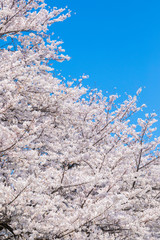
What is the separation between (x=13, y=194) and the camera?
11.3 feet

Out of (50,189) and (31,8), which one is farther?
(31,8)

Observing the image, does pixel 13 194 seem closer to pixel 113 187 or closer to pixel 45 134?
pixel 113 187

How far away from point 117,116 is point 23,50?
4.84 meters

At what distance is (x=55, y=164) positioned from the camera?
21.8ft

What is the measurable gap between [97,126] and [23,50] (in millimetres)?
4210

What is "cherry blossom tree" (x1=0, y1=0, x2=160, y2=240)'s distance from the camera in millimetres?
3658

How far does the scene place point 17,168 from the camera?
5.44 meters

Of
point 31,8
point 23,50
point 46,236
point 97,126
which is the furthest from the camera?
point 97,126

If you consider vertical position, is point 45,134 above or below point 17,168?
above

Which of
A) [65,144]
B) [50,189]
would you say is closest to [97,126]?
[65,144]

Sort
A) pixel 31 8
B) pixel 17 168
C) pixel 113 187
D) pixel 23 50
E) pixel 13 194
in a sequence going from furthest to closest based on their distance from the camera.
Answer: pixel 23 50 → pixel 31 8 → pixel 17 168 → pixel 113 187 → pixel 13 194

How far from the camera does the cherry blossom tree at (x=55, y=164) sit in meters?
3.66

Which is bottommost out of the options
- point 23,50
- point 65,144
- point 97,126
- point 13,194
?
point 13,194

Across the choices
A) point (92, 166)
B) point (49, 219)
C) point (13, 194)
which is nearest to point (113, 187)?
point (92, 166)
